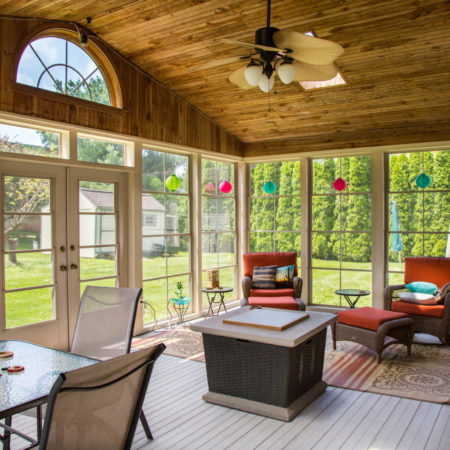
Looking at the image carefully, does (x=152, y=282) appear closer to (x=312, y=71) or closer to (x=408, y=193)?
(x=312, y=71)

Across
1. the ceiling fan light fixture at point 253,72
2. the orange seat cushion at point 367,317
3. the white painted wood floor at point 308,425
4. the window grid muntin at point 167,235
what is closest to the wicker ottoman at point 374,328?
the orange seat cushion at point 367,317

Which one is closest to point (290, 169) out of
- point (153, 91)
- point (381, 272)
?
point (381, 272)

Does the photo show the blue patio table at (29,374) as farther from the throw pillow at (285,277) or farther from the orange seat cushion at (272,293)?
the throw pillow at (285,277)

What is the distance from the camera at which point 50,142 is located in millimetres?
4559

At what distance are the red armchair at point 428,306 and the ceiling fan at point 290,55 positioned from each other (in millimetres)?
2849

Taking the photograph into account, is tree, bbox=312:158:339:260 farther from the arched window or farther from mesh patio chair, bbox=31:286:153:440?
mesh patio chair, bbox=31:286:153:440

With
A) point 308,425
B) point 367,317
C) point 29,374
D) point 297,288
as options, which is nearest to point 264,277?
point 297,288

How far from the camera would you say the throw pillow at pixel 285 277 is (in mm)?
5949

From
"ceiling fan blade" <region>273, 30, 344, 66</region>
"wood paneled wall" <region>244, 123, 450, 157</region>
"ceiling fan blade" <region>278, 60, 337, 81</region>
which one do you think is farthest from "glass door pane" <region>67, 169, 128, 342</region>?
"ceiling fan blade" <region>273, 30, 344, 66</region>

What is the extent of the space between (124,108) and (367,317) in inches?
135

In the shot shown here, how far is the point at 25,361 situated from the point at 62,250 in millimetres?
2556

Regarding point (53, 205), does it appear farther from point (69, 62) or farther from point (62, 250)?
point (69, 62)

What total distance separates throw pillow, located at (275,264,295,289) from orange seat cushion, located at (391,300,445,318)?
1343 mm

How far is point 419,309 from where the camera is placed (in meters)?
4.89
